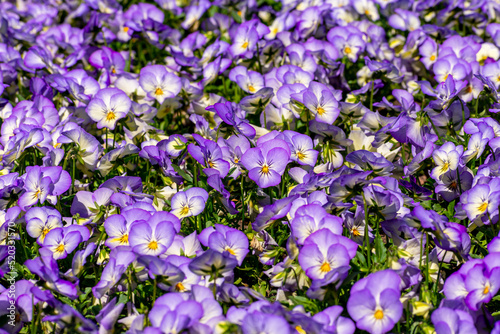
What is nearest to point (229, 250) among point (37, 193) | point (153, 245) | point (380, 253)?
point (153, 245)

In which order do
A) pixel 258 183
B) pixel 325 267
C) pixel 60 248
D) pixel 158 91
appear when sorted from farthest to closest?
1. pixel 158 91
2. pixel 258 183
3. pixel 60 248
4. pixel 325 267

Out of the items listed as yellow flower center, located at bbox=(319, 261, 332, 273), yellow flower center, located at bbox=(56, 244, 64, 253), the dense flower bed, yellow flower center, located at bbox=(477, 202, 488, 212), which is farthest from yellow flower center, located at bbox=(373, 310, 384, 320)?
yellow flower center, located at bbox=(56, 244, 64, 253)

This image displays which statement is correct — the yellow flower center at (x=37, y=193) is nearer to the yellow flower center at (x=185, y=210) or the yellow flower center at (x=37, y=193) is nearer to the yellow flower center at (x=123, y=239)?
the yellow flower center at (x=123, y=239)

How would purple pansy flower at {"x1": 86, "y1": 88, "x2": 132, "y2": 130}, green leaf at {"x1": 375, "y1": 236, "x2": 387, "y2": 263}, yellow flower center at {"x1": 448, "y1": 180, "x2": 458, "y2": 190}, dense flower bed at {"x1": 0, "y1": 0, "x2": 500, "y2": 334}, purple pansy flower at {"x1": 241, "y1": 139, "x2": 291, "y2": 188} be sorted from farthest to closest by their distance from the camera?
purple pansy flower at {"x1": 86, "y1": 88, "x2": 132, "y2": 130}
yellow flower center at {"x1": 448, "y1": 180, "x2": 458, "y2": 190}
purple pansy flower at {"x1": 241, "y1": 139, "x2": 291, "y2": 188}
green leaf at {"x1": 375, "y1": 236, "x2": 387, "y2": 263}
dense flower bed at {"x1": 0, "y1": 0, "x2": 500, "y2": 334}

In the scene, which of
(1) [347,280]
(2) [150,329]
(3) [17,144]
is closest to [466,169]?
(1) [347,280]

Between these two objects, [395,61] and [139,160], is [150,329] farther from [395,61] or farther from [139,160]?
[395,61]

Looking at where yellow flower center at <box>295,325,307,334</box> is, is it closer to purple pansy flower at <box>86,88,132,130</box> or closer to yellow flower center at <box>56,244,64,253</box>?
yellow flower center at <box>56,244,64,253</box>

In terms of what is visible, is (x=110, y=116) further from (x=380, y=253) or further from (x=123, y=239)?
(x=380, y=253)

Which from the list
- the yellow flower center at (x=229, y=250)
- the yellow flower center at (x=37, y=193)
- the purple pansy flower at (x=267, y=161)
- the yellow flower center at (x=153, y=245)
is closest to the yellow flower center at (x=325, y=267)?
the yellow flower center at (x=229, y=250)
